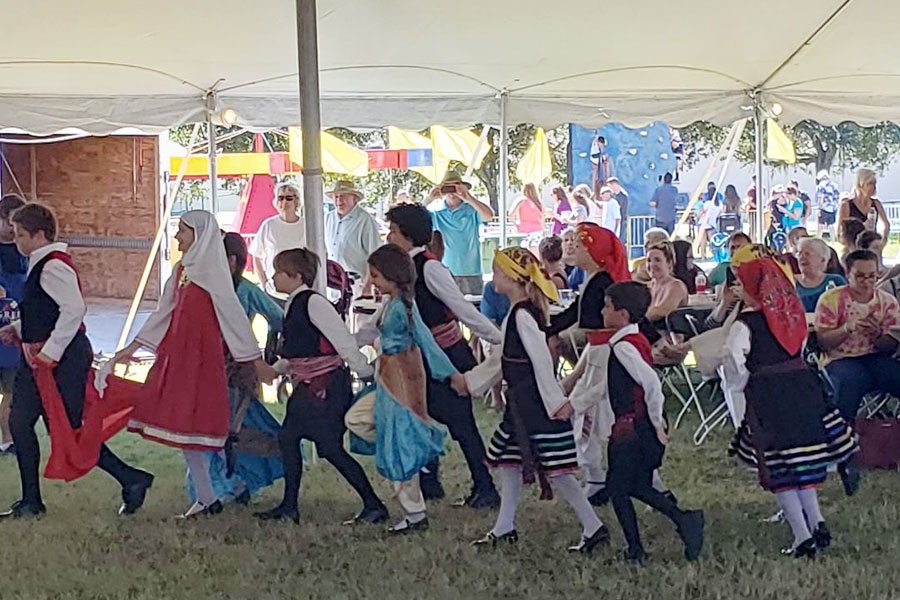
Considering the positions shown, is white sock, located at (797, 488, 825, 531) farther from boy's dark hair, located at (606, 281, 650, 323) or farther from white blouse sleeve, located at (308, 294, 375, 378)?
white blouse sleeve, located at (308, 294, 375, 378)

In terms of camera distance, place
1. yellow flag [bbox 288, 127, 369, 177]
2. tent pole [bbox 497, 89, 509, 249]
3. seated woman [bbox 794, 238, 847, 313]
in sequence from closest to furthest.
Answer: seated woman [bbox 794, 238, 847, 313] → tent pole [bbox 497, 89, 509, 249] → yellow flag [bbox 288, 127, 369, 177]

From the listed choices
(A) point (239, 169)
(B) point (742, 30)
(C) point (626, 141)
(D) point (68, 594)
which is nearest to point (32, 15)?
(D) point (68, 594)

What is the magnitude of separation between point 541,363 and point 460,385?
1.61 feet

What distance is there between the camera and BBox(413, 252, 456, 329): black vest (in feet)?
16.3

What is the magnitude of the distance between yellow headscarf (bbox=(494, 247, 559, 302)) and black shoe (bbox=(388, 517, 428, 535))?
108 cm

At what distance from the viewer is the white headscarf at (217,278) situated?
16.0 ft

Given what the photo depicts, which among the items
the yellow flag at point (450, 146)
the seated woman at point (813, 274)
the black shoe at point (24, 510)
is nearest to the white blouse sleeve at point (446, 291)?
the black shoe at point (24, 510)

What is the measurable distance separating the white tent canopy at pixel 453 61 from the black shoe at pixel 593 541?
3492 millimetres

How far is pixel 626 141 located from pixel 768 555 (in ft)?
49.4

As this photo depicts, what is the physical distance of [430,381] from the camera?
494 cm

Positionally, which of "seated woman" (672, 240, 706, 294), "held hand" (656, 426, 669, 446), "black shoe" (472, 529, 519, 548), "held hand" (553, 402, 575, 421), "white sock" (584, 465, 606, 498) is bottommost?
"black shoe" (472, 529, 519, 548)

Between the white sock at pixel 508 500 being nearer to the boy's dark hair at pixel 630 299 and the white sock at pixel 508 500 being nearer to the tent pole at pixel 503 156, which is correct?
the boy's dark hair at pixel 630 299

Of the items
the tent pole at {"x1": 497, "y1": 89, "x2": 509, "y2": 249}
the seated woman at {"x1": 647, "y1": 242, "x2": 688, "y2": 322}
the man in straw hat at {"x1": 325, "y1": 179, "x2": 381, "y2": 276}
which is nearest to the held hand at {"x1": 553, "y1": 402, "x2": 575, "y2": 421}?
the seated woman at {"x1": 647, "y1": 242, "x2": 688, "y2": 322}

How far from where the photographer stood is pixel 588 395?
4719 mm
